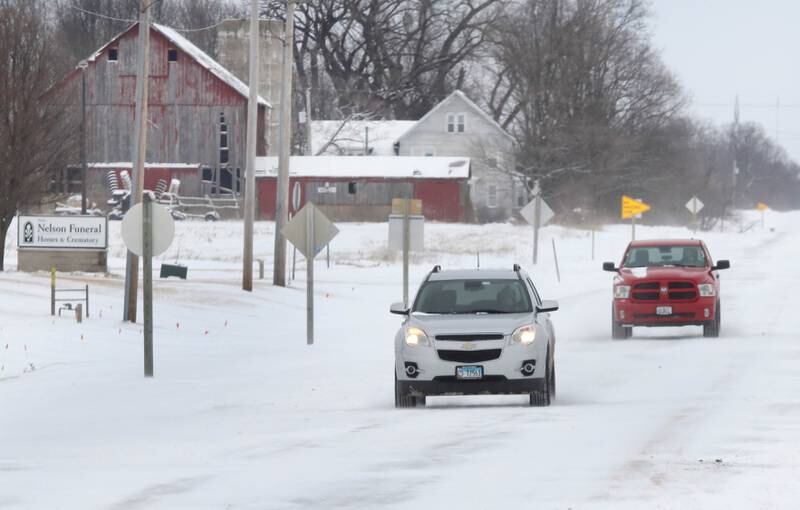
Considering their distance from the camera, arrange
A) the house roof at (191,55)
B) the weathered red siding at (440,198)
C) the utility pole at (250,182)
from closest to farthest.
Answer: the utility pole at (250,182)
the house roof at (191,55)
the weathered red siding at (440,198)

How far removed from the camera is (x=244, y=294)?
1540 inches

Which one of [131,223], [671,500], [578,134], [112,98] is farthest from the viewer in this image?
[578,134]

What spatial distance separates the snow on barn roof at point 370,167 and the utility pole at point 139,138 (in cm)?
5632

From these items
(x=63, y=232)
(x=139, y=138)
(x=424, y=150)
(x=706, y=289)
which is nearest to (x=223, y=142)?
(x=424, y=150)

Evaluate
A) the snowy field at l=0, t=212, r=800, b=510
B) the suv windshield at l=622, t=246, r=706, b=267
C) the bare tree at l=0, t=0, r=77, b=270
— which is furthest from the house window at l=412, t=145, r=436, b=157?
the suv windshield at l=622, t=246, r=706, b=267

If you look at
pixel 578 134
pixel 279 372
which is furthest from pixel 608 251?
pixel 279 372

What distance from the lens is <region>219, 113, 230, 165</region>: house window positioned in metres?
85.4

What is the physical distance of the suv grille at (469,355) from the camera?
1702 centimetres

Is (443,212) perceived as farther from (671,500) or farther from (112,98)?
(671,500)

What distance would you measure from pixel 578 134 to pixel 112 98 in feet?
96.4

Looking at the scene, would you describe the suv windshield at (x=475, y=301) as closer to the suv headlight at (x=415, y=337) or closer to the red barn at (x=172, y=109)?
the suv headlight at (x=415, y=337)

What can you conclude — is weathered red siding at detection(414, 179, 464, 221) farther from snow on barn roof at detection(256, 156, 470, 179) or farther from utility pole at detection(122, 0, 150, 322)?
utility pole at detection(122, 0, 150, 322)

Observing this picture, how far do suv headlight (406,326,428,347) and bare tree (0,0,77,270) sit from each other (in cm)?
2596

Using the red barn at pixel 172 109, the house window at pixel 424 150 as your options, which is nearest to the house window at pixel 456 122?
the house window at pixel 424 150
